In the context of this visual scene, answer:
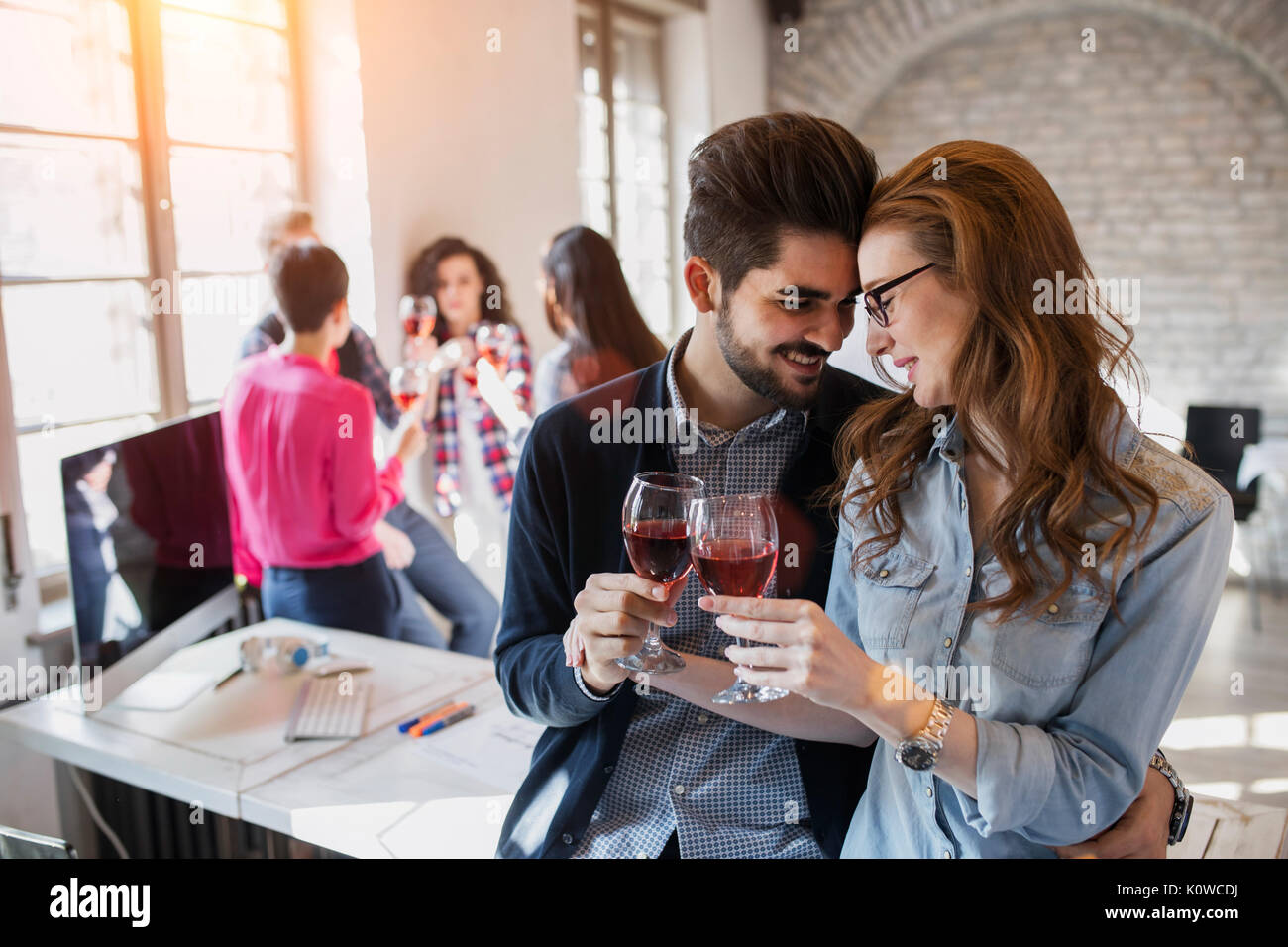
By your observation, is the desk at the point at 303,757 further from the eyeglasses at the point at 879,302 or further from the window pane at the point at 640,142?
the window pane at the point at 640,142

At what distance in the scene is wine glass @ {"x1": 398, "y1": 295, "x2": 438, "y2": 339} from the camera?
6.59ft

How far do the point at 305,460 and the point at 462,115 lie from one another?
903mm

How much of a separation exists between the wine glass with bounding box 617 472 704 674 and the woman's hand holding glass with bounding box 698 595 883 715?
0.28 ft

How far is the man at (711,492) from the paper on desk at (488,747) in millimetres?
217

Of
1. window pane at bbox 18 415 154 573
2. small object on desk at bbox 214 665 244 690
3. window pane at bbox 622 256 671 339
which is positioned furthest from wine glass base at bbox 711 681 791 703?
window pane at bbox 622 256 671 339

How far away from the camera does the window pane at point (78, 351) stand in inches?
69.4

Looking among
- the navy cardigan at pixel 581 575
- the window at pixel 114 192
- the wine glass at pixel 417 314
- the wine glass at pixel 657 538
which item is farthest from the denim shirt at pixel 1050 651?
the wine glass at pixel 417 314

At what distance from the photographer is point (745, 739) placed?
100 centimetres

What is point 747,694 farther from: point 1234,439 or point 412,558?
point 1234,439

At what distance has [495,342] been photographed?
2.52 meters

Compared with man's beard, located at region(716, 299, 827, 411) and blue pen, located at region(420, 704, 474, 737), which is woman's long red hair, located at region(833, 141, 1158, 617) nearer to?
man's beard, located at region(716, 299, 827, 411)

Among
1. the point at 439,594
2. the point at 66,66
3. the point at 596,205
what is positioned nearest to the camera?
the point at 66,66

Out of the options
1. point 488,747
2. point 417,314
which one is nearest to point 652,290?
point 417,314
